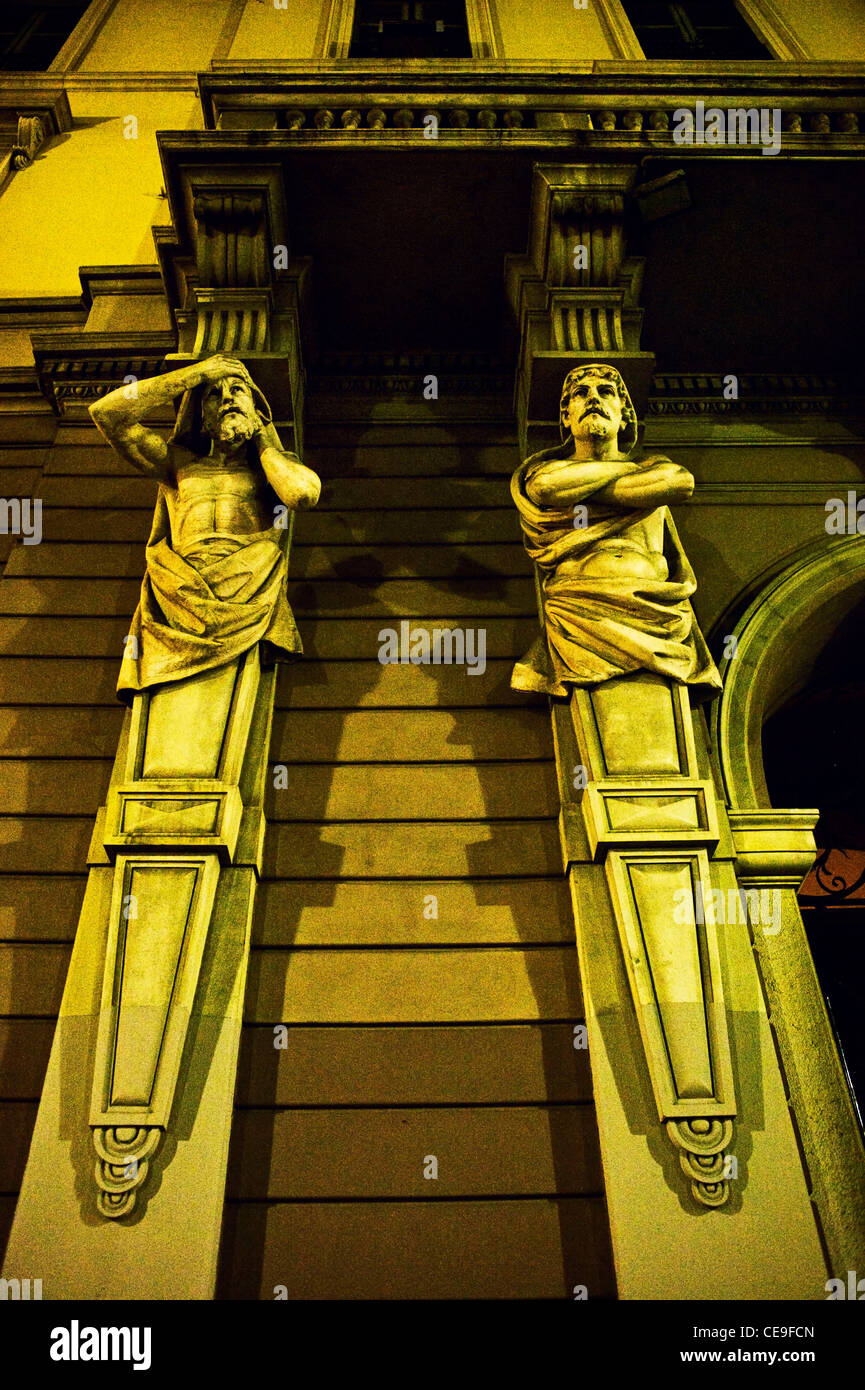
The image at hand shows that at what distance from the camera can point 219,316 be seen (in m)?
6.34

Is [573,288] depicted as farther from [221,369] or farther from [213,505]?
[213,505]

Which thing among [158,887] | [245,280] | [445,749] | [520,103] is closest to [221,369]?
[245,280]

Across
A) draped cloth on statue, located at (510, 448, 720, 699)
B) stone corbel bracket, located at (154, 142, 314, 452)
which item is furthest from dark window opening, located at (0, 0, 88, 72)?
draped cloth on statue, located at (510, 448, 720, 699)

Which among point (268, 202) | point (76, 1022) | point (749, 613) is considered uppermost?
point (268, 202)

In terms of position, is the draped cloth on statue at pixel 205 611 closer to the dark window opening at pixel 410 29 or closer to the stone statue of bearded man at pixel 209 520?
the stone statue of bearded man at pixel 209 520

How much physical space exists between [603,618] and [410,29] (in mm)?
7446

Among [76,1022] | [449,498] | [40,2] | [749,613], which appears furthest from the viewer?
[40,2]

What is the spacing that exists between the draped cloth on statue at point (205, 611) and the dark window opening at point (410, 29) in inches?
245

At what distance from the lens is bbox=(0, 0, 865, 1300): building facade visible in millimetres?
4113

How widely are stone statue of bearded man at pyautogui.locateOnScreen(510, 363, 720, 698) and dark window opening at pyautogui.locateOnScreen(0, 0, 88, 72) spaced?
7817 mm

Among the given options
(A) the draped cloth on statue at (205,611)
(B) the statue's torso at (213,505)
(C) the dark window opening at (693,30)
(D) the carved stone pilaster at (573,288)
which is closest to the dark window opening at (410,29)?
(C) the dark window opening at (693,30)

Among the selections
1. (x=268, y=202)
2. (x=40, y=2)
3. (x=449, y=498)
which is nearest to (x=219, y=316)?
(x=268, y=202)

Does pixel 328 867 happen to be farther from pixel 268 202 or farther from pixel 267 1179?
pixel 268 202

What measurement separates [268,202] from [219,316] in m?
0.73
